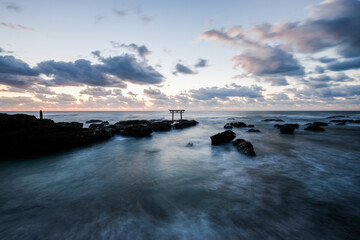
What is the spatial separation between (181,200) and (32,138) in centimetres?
1232

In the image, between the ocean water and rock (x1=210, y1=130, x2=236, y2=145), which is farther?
rock (x1=210, y1=130, x2=236, y2=145)

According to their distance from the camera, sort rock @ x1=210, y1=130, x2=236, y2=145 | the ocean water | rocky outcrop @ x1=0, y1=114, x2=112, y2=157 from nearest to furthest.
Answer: the ocean water
rocky outcrop @ x1=0, y1=114, x2=112, y2=157
rock @ x1=210, y1=130, x2=236, y2=145

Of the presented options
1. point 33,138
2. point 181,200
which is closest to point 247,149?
point 181,200

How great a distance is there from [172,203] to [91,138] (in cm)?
1373

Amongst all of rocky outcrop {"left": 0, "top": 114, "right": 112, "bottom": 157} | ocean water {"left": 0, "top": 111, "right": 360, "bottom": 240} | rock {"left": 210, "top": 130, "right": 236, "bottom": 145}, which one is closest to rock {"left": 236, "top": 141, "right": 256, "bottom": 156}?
ocean water {"left": 0, "top": 111, "right": 360, "bottom": 240}

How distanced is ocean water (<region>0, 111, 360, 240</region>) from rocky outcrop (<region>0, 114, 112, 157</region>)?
2.13m

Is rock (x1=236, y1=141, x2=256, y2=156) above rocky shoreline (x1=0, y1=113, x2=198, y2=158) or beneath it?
beneath

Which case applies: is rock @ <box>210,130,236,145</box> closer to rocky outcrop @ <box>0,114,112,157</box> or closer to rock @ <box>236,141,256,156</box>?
rock @ <box>236,141,256,156</box>

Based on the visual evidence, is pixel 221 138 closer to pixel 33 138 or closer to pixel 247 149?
pixel 247 149

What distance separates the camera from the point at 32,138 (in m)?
11.0

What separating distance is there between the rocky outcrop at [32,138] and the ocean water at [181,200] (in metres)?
2.13

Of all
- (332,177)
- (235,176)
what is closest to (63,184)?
(235,176)

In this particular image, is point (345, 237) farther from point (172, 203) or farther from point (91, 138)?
point (91, 138)

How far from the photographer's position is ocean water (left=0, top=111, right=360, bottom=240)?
12.6 ft
